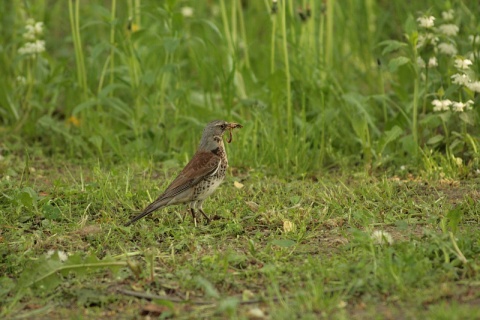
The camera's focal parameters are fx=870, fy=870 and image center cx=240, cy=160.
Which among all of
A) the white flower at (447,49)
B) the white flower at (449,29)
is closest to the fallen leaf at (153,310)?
the white flower at (447,49)

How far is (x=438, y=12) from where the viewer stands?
29.8 feet

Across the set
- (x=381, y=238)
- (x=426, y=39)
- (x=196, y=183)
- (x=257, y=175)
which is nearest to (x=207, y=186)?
(x=196, y=183)

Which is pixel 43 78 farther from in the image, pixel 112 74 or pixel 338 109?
pixel 338 109

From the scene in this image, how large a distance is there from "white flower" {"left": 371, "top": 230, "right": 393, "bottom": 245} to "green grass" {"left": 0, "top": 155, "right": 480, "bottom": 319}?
52 mm

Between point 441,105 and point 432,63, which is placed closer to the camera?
point 441,105

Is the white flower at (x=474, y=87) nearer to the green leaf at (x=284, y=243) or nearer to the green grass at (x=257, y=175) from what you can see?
the green grass at (x=257, y=175)

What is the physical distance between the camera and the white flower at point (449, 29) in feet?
25.2

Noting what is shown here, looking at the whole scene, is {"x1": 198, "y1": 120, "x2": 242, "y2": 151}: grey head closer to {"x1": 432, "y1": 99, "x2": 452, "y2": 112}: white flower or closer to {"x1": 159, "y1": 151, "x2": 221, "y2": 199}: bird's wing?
{"x1": 159, "y1": 151, "x2": 221, "y2": 199}: bird's wing

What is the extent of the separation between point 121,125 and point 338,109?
228 cm

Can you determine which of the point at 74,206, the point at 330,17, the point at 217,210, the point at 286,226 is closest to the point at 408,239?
the point at 286,226

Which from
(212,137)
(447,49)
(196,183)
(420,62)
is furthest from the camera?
(447,49)

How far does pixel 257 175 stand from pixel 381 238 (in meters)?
2.23

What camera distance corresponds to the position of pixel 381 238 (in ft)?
17.5

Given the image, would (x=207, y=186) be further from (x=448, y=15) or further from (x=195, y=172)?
(x=448, y=15)
